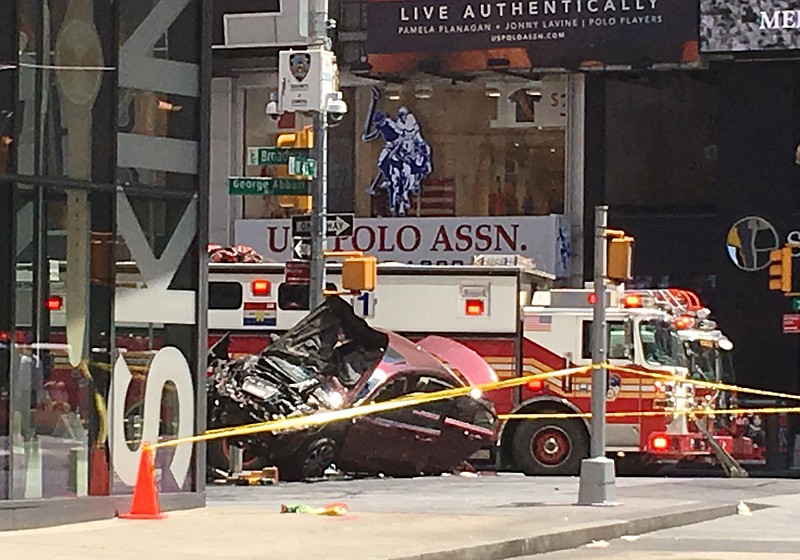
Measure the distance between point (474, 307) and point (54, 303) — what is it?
1238 cm

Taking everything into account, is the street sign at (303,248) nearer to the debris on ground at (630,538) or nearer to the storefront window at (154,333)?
the storefront window at (154,333)

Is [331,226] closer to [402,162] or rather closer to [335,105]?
Answer: [335,105]

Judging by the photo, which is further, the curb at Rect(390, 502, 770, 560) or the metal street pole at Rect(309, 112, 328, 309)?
the metal street pole at Rect(309, 112, 328, 309)

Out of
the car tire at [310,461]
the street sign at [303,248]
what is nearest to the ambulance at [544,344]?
the street sign at [303,248]

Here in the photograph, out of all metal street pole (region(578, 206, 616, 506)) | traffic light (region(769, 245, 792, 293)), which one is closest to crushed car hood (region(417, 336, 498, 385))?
traffic light (region(769, 245, 792, 293))

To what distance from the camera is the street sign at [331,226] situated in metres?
26.1

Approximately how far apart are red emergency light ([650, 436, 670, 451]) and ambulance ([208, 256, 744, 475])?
0.01 m

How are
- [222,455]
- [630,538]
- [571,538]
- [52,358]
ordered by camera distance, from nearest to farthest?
[52,358], [571,538], [630,538], [222,455]

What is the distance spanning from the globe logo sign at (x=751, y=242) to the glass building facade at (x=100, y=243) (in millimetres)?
21632

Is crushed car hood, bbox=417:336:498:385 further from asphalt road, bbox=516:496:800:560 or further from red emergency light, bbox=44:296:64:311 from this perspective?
red emergency light, bbox=44:296:64:311

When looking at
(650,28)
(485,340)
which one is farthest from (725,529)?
(650,28)

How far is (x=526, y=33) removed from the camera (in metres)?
36.4

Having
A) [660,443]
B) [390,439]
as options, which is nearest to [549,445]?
[660,443]

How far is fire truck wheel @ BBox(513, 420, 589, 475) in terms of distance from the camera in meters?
27.2
